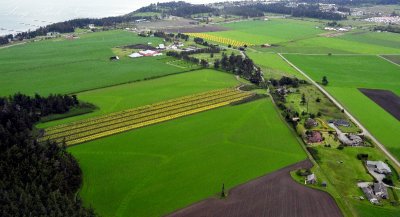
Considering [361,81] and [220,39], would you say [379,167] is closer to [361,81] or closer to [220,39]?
[361,81]

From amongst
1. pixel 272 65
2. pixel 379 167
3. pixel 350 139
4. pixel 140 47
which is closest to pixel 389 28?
pixel 272 65

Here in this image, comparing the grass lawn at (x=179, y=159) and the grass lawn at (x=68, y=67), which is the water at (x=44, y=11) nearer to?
the grass lawn at (x=68, y=67)

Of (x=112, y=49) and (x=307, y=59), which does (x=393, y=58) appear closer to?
(x=307, y=59)

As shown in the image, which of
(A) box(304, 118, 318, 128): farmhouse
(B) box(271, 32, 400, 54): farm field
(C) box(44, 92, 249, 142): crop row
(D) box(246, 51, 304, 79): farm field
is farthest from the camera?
(B) box(271, 32, 400, 54): farm field

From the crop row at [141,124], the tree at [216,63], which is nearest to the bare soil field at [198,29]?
the tree at [216,63]

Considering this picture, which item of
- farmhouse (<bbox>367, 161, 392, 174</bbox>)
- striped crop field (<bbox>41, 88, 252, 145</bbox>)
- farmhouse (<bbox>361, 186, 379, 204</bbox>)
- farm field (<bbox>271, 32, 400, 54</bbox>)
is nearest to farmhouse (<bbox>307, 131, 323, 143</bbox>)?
farmhouse (<bbox>367, 161, 392, 174</bbox>)

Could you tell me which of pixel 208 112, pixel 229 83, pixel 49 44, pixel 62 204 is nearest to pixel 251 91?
pixel 229 83

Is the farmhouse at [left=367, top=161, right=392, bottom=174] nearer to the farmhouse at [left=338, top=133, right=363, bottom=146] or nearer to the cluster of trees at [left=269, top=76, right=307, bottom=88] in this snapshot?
the farmhouse at [left=338, top=133, right=363, bottom=146]
